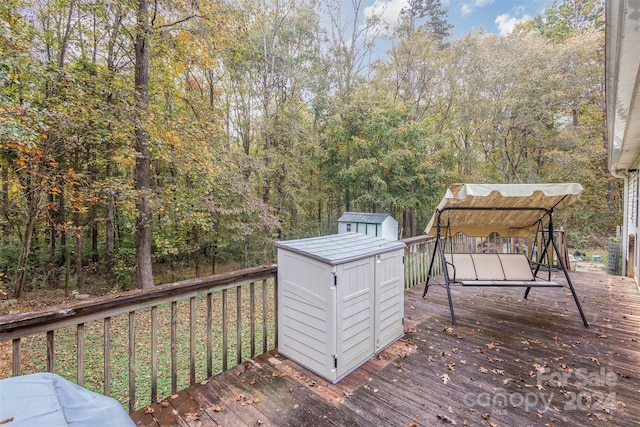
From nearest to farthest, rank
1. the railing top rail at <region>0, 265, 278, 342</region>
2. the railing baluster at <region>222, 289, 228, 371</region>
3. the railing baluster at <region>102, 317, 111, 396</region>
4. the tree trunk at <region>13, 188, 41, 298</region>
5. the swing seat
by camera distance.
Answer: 1. the railing top rail at <region>0, 265, 278, 342</region>
2. the railing baluster at <region>102, 317, 111, 396</region>
3. the railing baluster at <region>222, 289, 228, 371</region>
4. the swing seat
5. the tree trunk at <region>13, 188, 41, 298</region>

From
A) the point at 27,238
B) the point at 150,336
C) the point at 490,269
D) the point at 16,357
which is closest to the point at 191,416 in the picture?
the point at 16,357

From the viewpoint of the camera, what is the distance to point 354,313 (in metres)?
2.46

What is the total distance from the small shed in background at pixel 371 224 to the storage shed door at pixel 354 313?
4.98 metres

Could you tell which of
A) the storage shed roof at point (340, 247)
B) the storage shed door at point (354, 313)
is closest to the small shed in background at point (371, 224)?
the storage shed roof at point (340, 247)

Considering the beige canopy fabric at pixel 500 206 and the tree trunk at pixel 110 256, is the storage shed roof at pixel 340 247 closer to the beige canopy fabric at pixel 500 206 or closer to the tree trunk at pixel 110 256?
the beige canopy fabric at pixel 500 206

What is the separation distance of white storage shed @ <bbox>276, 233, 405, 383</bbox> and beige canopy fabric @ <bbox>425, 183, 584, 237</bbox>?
46.0 inches

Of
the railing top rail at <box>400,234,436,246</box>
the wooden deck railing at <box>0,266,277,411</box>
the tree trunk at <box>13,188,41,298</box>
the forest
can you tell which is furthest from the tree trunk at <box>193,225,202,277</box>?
the railing top rail at <box>400,234,436,246</box>

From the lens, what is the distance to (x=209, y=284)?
233 centimetres

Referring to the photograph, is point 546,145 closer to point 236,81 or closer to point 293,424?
point 236,81

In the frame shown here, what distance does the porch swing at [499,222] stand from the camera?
332cm

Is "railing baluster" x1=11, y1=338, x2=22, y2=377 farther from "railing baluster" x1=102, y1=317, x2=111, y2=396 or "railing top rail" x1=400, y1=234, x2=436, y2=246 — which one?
"railing top rail" x1=400, y1=234, x2=436, y2=246

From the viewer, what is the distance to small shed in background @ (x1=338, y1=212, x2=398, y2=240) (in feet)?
25.3

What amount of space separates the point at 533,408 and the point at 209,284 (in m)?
2.53

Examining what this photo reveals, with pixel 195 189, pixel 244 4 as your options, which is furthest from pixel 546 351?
pixel 244 4
